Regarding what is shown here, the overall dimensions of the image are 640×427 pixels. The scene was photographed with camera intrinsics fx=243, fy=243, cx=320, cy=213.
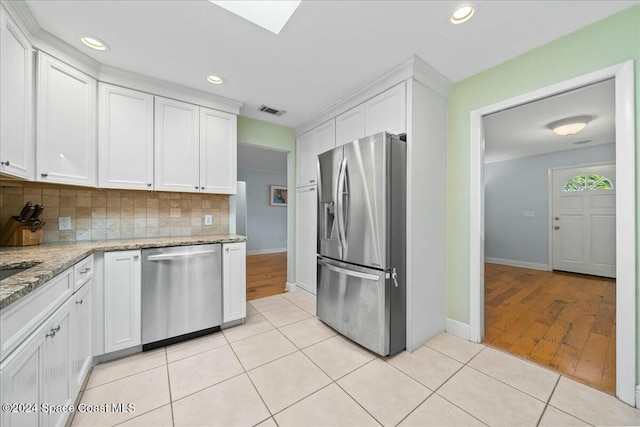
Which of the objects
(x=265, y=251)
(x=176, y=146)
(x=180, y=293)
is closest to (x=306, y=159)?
(x=176, y=146)

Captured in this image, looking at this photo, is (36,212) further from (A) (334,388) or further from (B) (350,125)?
(B) (350,125)

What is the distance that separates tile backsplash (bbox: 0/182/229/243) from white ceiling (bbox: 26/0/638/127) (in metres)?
1.18

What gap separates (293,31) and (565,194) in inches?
237

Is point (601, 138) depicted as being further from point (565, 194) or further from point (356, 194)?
point (356, 194)

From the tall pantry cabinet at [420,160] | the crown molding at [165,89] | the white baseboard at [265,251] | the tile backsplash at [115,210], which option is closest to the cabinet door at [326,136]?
the tall pantry cabinet at [420,160]

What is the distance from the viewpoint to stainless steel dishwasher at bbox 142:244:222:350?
201cm

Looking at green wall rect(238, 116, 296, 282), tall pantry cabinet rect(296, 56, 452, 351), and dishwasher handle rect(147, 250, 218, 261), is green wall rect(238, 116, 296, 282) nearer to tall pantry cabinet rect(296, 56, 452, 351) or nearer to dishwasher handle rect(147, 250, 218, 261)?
tall pantry cabinet rect(296, 56, 452, 351)

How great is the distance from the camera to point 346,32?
1726 millimetres

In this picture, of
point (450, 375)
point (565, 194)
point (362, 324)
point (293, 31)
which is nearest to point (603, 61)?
point (293, 31)

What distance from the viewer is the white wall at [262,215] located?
6.83m

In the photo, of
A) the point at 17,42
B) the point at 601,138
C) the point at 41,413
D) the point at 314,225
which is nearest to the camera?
the point at 41,413

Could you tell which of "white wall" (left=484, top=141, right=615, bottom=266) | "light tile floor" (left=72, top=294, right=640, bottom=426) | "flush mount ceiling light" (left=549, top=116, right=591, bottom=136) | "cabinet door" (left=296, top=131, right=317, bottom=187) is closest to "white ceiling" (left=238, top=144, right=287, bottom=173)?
"cabinet door" (left=296, top=131, right=317, bottom=187)

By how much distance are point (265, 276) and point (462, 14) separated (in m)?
4.30

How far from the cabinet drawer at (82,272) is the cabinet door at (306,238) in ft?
6.97
